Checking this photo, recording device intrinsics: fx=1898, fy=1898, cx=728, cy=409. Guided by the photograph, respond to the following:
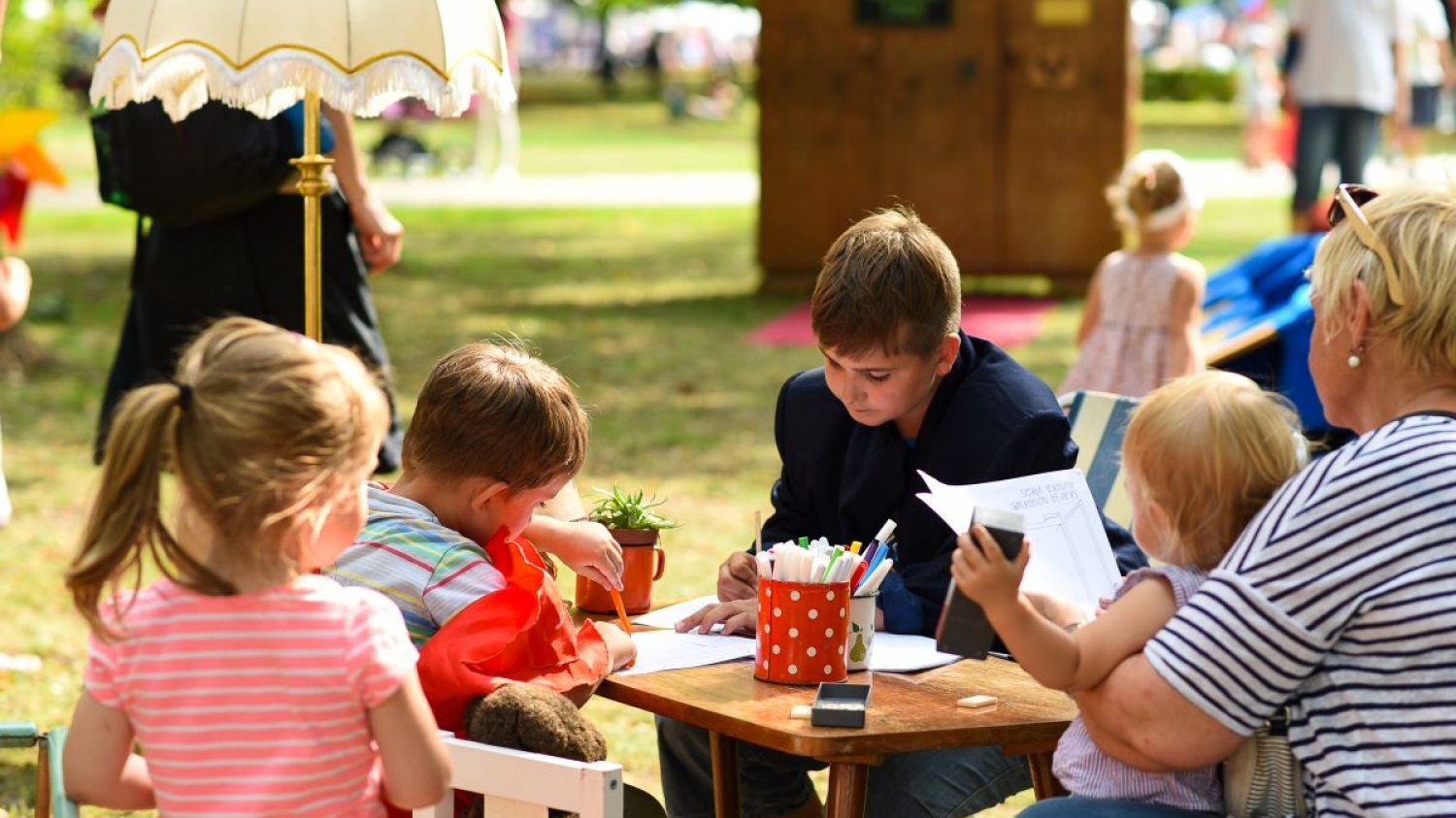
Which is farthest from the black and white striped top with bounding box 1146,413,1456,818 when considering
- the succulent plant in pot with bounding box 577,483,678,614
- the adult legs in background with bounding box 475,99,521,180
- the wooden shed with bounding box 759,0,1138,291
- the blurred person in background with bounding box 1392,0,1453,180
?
the adult legs in background with bounding box 475,99,521,180

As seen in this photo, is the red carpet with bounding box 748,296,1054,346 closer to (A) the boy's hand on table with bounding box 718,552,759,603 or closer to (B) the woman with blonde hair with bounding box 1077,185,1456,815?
(A) the boy's hand on table with bounding box 718,552,759,603

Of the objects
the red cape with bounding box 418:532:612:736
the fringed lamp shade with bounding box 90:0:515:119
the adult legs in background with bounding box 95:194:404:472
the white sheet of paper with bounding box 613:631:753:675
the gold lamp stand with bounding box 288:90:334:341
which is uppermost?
the fringed lamp shade with bounding box 90:0:515:119

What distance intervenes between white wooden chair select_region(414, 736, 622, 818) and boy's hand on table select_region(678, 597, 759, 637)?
0.70 meters

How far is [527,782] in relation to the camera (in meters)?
2.42

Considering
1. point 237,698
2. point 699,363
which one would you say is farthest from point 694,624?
point 699,363

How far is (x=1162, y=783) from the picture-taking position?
2.50 meters

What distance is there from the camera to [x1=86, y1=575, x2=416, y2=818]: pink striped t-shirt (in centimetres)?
224

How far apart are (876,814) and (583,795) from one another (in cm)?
97

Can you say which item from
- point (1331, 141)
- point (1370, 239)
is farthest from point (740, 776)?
point (1331, 141)

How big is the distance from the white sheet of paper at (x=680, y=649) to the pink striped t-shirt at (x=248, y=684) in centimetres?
72

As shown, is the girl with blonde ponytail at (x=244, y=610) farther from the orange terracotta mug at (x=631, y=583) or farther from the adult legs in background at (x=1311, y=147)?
the adult legs in background at (x=1311, y=147)

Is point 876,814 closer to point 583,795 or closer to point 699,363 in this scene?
point 583,795

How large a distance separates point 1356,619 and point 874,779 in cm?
113

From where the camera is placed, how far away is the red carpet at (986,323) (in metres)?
11.3
